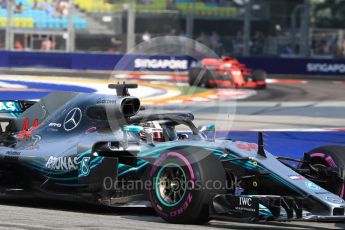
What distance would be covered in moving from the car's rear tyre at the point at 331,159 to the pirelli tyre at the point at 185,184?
4.07ft

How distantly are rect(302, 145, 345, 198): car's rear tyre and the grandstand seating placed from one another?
33.4 metres

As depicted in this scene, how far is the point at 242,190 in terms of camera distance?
279 inches

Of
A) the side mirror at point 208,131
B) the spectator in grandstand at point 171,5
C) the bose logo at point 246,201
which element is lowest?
the bose logo at point 246,201

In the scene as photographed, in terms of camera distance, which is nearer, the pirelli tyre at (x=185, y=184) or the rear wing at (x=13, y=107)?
the pirelli tyre at (x=185, y=184)

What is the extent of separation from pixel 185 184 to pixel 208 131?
3.63ft

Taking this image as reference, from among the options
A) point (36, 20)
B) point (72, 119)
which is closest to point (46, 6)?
point (36, 20)

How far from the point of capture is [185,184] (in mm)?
6730

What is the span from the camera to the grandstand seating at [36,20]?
132 ft

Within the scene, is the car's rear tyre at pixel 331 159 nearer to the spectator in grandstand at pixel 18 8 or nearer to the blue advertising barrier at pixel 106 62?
the blue advertising barrier at pixel 106 62

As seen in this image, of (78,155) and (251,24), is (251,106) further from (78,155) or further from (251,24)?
(251,24)

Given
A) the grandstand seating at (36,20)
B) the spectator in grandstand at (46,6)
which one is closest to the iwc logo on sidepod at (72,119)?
the grandstand seating at (36,20)

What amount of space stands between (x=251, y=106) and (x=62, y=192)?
49.6 ft

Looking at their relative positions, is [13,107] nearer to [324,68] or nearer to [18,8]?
[324,68]

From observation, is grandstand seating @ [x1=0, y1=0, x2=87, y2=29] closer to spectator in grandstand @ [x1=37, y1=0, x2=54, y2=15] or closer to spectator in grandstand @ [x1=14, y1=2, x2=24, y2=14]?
spectator in grandstand @ [x1=14, y1=2, x2=24, y2=14]
